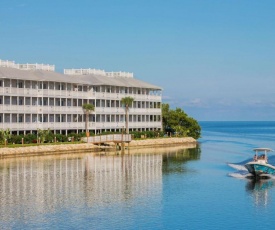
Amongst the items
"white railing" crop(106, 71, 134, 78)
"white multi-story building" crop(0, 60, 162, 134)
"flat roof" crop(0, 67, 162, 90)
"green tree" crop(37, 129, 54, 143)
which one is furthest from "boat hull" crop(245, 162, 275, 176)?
"white railing" crop(106, 71, 134, 78)

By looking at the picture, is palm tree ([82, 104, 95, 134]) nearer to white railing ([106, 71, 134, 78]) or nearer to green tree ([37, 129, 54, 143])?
green tree ([37, 129, 54, 143])

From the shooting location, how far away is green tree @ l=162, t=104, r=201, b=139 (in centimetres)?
13125

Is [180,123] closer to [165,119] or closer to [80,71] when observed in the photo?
[165,119]

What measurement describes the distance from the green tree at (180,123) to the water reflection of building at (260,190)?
221 ft

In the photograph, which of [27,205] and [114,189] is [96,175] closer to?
[114,189]

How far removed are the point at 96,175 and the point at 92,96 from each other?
4976 cm

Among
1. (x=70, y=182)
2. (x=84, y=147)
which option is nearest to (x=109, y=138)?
(x=84, y=147)

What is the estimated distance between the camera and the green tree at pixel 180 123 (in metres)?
131

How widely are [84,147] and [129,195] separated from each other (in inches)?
1797

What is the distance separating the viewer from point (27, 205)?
A: 152ft

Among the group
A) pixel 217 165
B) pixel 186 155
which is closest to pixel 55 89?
pixel 186 155

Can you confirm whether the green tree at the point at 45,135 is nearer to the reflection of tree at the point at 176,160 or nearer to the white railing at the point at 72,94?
the white railing at the point at 72,94

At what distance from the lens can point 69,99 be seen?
11050 centimetres

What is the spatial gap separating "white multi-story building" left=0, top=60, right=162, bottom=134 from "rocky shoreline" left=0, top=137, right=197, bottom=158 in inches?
274
